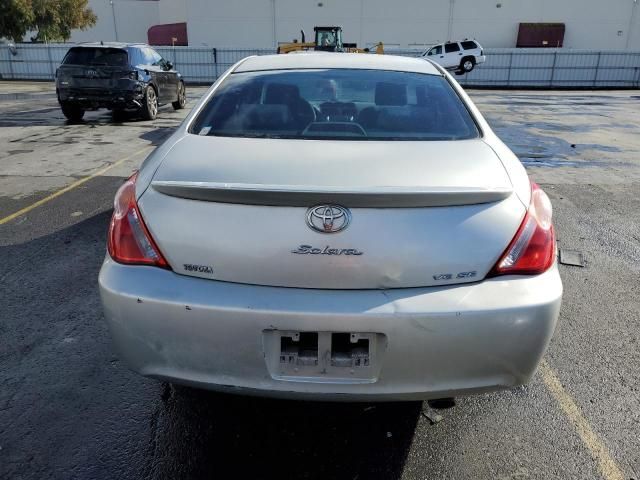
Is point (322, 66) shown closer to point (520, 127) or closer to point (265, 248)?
point (265, 248)

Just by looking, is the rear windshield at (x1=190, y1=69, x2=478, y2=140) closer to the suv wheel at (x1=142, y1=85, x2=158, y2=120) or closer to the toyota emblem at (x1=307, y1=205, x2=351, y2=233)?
the toyota emblem at (x1=307, y1=205, x2=351, y2=233)

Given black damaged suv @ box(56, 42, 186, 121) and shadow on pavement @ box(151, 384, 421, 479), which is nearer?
shadow on pavement @ box(151, 384, 421, 479)

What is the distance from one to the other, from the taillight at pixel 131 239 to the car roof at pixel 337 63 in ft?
4.80

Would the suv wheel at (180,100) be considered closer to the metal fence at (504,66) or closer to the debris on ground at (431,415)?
the debris on ground at (431,415)

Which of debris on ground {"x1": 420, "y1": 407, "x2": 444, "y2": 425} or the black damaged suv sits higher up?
the black damaged suv

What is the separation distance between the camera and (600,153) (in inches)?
367

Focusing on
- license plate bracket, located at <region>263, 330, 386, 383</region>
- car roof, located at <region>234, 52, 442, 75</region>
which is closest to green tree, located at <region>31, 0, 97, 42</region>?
car roof, located at <region>234, 52, 442, 75</region>

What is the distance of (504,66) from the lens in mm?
30625

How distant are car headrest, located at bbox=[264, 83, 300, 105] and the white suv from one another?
27.9 m

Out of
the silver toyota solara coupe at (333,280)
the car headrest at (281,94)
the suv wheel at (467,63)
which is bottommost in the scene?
the suv wheel at (467,63)

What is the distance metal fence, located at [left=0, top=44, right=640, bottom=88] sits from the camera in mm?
29422

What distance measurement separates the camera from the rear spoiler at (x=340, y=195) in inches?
73.7

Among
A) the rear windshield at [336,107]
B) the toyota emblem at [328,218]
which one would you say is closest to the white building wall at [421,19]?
the rear windshield at [336,107]

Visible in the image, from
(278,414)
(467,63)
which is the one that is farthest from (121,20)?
(278,414)
